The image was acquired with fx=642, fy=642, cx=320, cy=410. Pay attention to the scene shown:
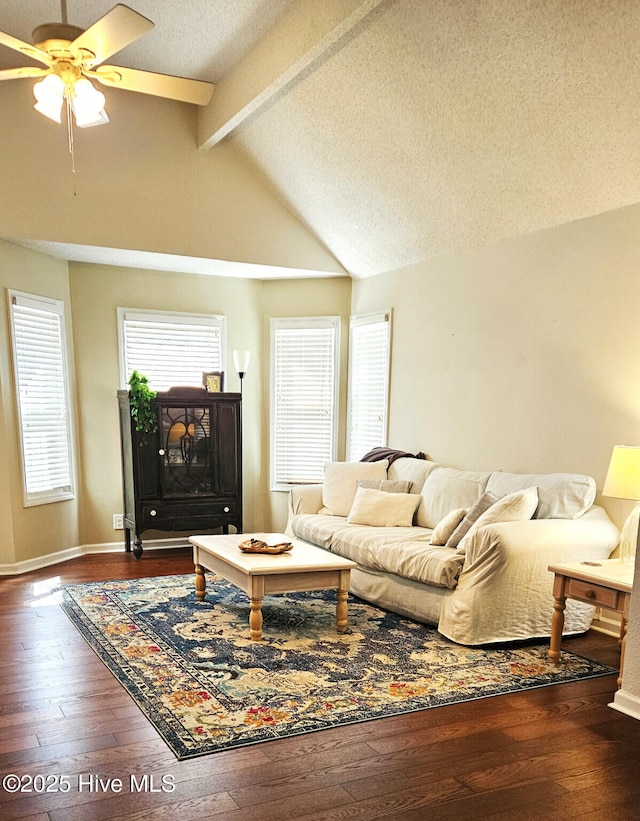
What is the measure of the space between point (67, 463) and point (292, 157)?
3.14 meters

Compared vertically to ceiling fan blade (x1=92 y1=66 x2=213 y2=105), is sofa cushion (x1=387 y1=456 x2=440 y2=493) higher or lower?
lower

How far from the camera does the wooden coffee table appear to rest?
347 centimetres

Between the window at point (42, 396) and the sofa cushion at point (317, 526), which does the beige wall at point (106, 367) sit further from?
the sofa cushion at point (317, 526)

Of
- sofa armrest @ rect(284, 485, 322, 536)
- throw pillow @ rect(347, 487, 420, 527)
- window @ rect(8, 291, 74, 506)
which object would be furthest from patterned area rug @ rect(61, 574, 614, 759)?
window @ rect(8, 291, 74, 506)

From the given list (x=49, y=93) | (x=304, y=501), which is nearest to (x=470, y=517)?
(x=304, y=501)

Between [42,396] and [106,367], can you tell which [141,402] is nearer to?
[106,367]

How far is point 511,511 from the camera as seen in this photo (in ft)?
12.0

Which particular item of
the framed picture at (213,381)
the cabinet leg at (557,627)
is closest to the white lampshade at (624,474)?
the cabinet leg at (557,627)

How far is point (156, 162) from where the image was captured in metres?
5.11

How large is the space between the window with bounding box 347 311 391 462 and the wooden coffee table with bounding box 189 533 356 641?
2101mm

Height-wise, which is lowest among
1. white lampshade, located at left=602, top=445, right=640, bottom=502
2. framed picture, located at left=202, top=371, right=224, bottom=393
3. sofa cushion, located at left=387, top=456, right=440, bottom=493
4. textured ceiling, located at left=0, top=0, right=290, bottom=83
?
sofa cushion, located at left=387, top=456, right=440, bottom=493

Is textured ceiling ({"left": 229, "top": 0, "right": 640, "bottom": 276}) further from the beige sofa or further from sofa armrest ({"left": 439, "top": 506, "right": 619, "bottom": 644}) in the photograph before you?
sofa armrest ({"left": 439, "top": 506, "right": 619, "bottom": 644})

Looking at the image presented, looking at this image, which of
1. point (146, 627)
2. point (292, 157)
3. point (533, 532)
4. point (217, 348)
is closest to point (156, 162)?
point (292, 157)

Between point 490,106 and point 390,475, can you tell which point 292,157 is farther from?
point 390,475
